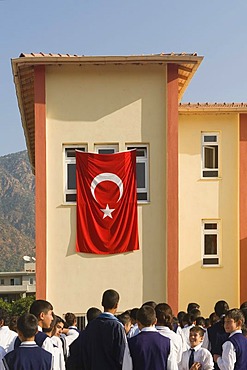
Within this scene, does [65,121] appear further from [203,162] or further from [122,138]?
[203,162]

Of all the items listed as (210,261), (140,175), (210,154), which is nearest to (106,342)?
(140,175)

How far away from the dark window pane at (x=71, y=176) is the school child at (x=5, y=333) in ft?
31.9

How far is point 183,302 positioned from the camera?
23.8 m

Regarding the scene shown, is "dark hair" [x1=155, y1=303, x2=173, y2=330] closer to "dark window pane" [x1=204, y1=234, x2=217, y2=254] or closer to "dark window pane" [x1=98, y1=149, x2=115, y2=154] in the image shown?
"dark window pane" [x1=98, y1=149, x2=115, y2=154]

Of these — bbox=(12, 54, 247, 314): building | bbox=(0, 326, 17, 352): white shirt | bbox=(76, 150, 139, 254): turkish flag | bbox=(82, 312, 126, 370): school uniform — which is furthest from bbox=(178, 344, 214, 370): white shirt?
bbox=(76, 150, 139, 254): turkish flag

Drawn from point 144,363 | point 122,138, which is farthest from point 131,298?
point 144,363

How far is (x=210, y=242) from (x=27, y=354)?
17.0 meters

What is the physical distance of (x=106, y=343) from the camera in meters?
8.31

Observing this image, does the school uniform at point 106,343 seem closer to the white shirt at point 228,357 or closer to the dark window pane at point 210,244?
the white shirt at point 228,357

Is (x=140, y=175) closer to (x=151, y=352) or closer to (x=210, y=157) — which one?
(x=210, y=157)

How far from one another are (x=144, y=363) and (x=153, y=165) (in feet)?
39.5

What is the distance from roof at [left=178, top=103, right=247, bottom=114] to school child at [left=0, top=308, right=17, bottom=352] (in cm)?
1465

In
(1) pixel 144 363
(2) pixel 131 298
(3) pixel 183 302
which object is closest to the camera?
(1) pixel 144 363

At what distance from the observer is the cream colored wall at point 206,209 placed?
78.1 ft
